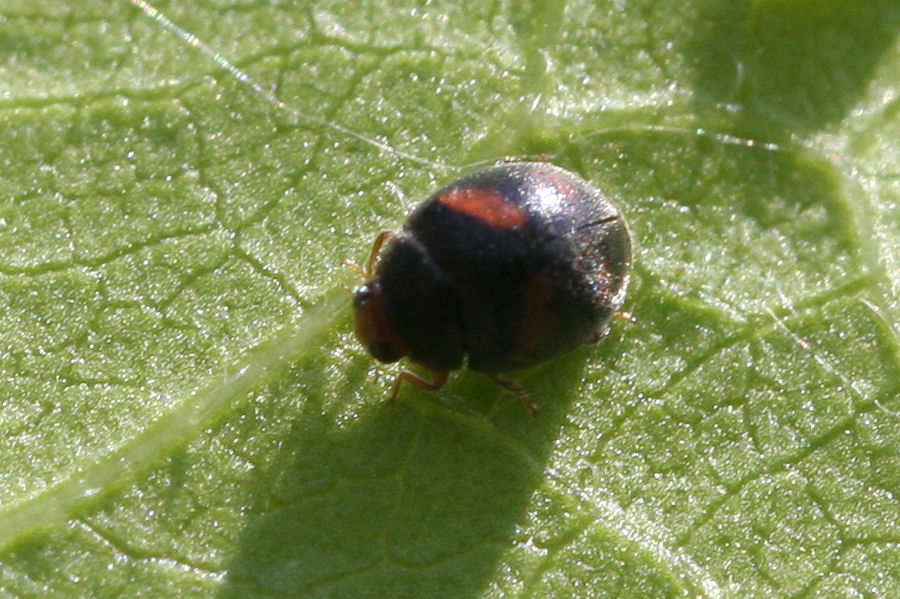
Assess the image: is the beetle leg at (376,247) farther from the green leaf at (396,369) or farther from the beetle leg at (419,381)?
the beetle leg at (419,381)

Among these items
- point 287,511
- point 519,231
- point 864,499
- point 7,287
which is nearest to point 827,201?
point 864,499

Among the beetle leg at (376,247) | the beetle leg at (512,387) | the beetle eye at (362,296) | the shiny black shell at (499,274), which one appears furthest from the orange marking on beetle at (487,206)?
the beetle leg at (512,387)

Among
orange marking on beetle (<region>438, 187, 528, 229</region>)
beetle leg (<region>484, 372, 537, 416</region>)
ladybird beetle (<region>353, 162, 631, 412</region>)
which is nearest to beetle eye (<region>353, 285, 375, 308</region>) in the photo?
ladybird beetle (<region>353, 162, 631, 412</region>)

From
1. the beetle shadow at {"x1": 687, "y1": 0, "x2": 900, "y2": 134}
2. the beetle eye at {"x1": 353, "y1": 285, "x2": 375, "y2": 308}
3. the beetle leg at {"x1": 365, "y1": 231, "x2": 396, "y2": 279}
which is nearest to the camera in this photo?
the beetle eye at {"x1": 353, "y1": 285, "x2": 375, "y2": 308}

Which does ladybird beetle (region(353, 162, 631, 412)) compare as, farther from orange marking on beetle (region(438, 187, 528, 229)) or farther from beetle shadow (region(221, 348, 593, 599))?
beetle shadow (region(221, 348, 593, 599))

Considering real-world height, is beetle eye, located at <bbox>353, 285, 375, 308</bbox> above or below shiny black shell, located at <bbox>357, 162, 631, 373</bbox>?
below

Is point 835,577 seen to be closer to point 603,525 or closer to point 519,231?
point 603,525

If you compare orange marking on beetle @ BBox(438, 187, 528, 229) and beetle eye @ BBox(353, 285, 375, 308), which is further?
beetle eye @ BBox(353, 285, 375, 308)
